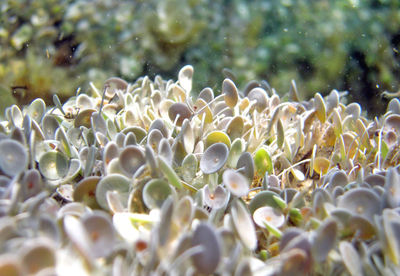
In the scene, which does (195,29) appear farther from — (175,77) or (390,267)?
(390,267)

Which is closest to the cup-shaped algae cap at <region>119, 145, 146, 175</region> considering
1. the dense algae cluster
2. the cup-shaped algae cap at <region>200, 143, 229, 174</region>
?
the dense algae cluster

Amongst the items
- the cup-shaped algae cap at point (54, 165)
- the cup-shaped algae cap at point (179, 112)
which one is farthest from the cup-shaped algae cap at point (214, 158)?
the cup-shaped algae cap at point (54, 165)

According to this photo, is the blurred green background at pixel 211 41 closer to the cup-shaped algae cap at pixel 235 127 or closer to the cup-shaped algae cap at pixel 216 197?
the cup-shaped algae cap at pixel 235 127

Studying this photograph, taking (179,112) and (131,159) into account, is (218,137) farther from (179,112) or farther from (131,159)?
(131,159)

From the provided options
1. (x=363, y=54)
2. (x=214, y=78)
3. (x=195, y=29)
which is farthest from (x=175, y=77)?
(x=363, y=54)

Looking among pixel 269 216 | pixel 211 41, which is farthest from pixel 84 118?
pixel 211 41

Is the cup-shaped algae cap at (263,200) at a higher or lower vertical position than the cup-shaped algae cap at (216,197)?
lower
